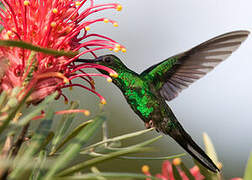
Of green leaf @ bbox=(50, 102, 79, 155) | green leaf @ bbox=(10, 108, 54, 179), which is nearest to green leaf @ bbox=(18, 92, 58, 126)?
green leaf @ bbox=(10, 108, 54, 179)

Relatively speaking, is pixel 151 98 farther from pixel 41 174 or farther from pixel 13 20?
pixel 41 174

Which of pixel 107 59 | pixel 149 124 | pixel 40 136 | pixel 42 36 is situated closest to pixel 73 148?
pixel 40 136

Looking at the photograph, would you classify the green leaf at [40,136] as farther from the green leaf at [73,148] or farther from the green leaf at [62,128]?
the green leaf at [62,128]

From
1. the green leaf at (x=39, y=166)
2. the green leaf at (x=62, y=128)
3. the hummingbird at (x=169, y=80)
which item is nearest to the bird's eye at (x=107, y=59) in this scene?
the hummingbird at (x=169, y=80)

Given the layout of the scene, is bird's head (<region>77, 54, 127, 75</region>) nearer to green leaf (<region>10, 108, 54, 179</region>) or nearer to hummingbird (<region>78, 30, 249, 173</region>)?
hummingbird (<region>78, 30, 249, 173</region>)

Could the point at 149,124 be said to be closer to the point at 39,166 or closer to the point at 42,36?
the point at 42,36
